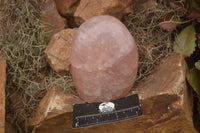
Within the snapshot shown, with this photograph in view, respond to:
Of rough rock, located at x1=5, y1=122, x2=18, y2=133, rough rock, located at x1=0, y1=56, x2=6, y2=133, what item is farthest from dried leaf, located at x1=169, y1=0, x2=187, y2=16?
rough rock, located at x1=5, y1=122, x2=18, y2=133

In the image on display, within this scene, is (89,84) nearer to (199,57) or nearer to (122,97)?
(122,97)

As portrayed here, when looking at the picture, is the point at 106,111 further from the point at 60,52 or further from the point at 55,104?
the point at 60,52

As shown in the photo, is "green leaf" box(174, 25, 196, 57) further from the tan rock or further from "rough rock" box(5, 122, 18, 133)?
"rough rock" box(5, 122, 18, 133)

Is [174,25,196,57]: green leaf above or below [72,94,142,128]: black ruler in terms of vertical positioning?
above

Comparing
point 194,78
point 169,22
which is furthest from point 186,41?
point 194,78

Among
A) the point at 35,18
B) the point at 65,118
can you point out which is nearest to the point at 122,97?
the point at 65,118
